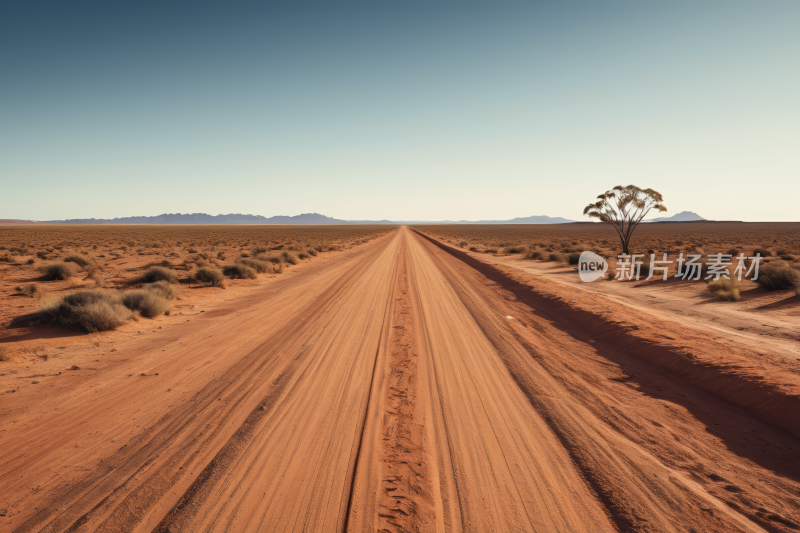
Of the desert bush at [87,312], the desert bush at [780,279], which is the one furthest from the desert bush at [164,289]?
the desert bush at [780,279]

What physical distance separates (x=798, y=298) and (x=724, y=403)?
11.4 meters

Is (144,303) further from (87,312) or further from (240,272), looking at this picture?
(240,272)

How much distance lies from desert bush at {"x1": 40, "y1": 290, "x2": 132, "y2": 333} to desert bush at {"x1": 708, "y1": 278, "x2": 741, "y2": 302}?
19.0 meters

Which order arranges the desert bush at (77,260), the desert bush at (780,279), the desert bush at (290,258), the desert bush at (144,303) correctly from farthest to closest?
the desert bush at (290,258) → the desert bush at (77,260) → the desert bush at (780,279) → the desert bush at (144,303)

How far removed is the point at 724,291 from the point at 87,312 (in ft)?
64.8

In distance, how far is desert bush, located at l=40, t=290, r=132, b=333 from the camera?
8672 millimetres

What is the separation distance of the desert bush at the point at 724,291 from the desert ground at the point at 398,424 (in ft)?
11.8

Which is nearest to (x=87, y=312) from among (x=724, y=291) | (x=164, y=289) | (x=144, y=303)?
(x=144, y=303)

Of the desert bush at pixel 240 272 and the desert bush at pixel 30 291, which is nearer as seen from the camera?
the desert bush at pixel 30 291

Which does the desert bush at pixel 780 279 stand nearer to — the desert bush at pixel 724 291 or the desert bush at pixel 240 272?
the desert bush at pixel 724 291

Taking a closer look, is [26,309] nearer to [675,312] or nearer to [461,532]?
[461,532]

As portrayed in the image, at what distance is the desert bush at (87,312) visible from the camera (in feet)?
28.5

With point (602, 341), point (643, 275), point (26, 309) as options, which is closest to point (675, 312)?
point (602, 341)

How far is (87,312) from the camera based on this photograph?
28.5ft
